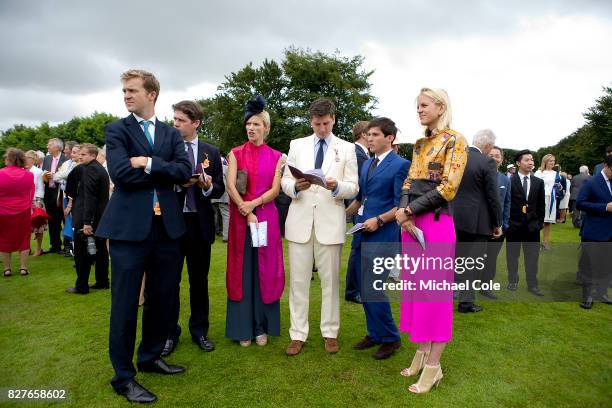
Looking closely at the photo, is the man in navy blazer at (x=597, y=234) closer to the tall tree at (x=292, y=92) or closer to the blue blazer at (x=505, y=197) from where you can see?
the blue blazer at (x=505, y=197)

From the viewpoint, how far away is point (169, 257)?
10.7 ft

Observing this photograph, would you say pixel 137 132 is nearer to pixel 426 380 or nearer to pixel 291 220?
pixel 291 220

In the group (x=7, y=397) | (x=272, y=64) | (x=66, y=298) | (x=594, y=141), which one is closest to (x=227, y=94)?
(x=272, y=64)

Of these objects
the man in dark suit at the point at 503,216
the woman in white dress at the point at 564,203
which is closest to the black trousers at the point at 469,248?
the man in dark suit at the point at 503,216

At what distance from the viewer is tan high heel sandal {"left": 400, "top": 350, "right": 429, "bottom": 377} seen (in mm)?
3408

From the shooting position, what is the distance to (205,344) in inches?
155

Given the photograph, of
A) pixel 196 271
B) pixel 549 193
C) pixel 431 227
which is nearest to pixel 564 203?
pixel 549 193

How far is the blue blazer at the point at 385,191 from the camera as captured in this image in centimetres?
367

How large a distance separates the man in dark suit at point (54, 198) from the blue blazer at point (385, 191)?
775cm

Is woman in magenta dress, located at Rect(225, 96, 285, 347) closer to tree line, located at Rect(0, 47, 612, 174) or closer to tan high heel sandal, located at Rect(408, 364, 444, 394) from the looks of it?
tan high heel sandal, located at Rect(408, 364, 444, 394)

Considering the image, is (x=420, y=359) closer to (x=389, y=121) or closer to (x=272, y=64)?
A: (x=389, y=121)

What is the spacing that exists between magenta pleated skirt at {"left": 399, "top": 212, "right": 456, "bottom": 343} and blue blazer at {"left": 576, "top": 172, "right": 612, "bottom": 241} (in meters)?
3.62

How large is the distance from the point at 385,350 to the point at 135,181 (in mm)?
2673

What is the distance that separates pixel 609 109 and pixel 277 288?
39374mm
